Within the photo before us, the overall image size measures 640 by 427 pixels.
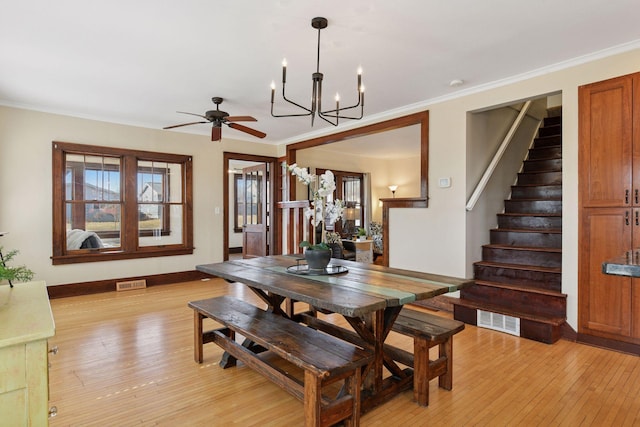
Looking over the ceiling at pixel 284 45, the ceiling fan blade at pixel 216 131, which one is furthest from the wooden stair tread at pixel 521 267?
the ceiling fan blade at pixel 216 131

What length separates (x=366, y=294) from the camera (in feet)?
6.10

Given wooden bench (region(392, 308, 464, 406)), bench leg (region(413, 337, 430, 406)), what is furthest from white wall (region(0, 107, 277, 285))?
bench leg (region(413, 337, 430, 406))

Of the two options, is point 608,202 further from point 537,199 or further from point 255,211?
point 255,211

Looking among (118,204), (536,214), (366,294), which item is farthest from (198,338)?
(536,214)

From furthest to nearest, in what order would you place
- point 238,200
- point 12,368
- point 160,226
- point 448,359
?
1. point 238,200
2. point 160,226
3. point 448,359
4. point 12,368

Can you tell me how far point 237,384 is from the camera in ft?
7.77

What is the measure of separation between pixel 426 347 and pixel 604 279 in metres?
1.98

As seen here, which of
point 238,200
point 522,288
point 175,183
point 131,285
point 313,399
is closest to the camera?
point 313,399

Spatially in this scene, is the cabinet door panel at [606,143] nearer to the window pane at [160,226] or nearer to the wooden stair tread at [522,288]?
the wooden stair tread at [522,288]

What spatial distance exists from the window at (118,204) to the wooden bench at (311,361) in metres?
3.64

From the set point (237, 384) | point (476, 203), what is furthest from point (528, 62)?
point (237, 384)

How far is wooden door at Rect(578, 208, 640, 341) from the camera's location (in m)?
2.84

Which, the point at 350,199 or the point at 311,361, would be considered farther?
the point at 350,199

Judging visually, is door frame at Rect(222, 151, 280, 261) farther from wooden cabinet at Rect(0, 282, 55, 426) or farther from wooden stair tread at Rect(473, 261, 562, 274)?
wooden cabinet at Rect(0, 282, 55, 426)
